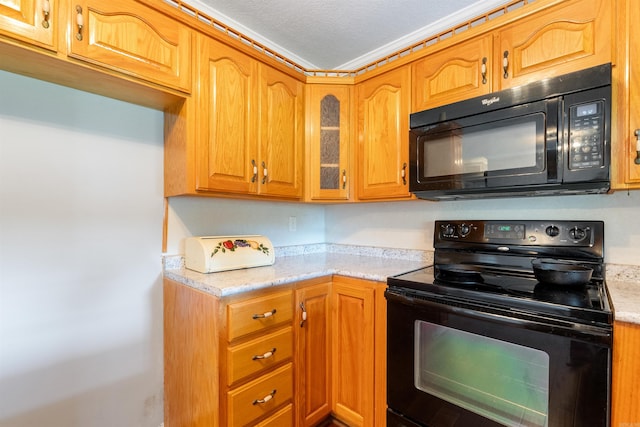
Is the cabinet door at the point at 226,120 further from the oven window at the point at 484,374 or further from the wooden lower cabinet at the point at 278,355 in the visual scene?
the oven window at the point at 484,374

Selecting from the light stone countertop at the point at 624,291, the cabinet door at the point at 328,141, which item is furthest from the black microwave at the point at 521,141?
the cabinet door at the point at 328,141

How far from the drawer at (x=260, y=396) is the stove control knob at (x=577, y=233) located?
150 cm

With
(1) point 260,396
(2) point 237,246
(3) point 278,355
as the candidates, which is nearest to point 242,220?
(2) point 237,246

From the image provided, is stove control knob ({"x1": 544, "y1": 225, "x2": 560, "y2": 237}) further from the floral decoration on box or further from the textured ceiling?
the floral decoration on box

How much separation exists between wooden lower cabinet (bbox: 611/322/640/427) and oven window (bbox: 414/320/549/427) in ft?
0.55

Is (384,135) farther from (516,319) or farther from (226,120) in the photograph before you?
(516,319)

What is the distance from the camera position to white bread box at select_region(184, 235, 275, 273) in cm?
153

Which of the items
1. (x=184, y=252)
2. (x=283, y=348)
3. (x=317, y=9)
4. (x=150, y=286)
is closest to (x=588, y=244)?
(x=283, y=348)

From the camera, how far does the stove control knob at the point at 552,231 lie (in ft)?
4.68

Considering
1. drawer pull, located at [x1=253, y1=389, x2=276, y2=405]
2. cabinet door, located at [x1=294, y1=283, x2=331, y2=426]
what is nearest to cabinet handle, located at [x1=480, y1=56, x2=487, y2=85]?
cabinet door, located at [x1=294, y1=283, x2=331, y2=426]

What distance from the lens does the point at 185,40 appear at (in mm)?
1397

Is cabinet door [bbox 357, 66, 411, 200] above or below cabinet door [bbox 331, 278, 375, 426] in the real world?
above

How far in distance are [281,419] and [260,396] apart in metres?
0.21

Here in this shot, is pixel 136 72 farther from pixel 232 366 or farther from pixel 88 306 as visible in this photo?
pixel 232 366
